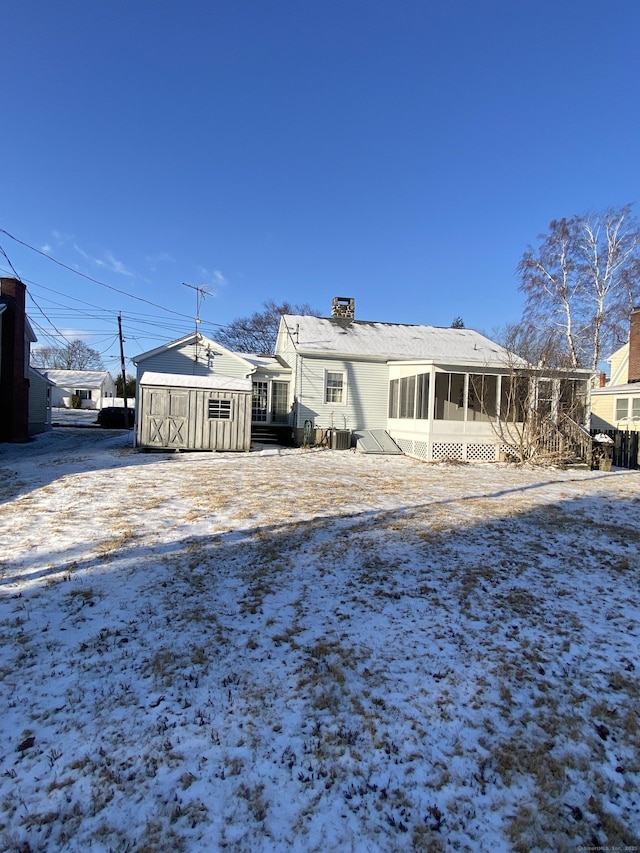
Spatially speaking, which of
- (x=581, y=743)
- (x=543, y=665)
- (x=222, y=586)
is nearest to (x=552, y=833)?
(x=581, y=743)

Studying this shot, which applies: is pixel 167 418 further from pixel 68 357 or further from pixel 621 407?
pixel 68 357

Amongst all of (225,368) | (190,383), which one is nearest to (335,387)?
(225,368)

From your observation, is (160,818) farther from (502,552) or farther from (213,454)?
(213,454)

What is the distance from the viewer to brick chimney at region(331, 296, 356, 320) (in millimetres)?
22547

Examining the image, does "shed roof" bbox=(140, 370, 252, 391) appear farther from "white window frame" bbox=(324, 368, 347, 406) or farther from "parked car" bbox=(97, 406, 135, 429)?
"parked car" bbox=(97, 406, 135, 429)

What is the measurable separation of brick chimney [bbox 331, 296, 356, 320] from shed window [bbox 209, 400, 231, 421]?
9783 millimetres

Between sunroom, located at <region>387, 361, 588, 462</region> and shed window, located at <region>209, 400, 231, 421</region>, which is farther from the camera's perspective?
shed window, located at <region>209, 400, 231, 421</region>

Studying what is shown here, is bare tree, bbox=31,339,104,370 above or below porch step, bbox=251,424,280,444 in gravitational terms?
above

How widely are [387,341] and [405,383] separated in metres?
3.84

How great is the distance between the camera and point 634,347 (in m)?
21.9

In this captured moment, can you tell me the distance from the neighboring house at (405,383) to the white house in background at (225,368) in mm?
1053

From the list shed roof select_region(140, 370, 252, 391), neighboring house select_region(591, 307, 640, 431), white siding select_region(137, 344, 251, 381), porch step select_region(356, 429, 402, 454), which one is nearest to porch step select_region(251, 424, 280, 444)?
white siding select_region(137, 344, 251, 381)

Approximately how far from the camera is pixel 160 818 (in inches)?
80.2

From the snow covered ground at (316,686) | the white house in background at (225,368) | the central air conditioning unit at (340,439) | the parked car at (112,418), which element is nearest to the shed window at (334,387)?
the central air conditioning unit at (340,439)
